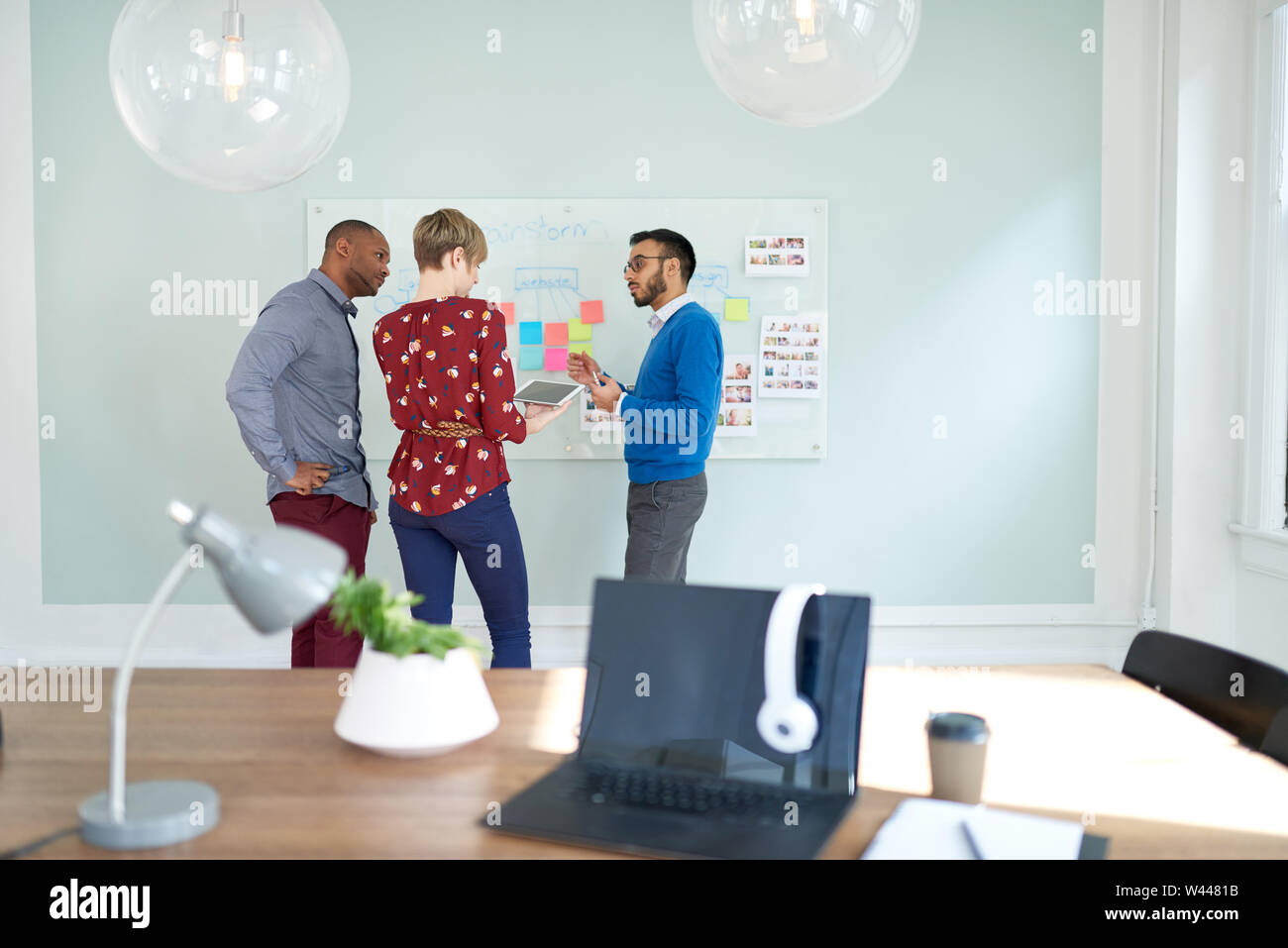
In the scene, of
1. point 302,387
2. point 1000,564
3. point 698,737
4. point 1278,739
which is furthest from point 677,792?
point 1000,564

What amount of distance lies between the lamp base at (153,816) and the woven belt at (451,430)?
166 cm

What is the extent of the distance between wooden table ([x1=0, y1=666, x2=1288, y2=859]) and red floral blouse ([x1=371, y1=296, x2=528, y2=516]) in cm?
111

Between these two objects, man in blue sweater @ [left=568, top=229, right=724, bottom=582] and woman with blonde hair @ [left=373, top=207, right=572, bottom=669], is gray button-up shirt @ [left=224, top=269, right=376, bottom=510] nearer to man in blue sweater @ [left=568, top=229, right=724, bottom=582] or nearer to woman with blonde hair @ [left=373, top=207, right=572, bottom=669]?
woman with blonde hair @ [left=373, top=207, right=572, bottom=669]

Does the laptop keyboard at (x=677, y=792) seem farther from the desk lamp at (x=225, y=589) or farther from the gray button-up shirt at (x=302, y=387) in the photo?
the gray button-up shirt at (x=302, y=387)

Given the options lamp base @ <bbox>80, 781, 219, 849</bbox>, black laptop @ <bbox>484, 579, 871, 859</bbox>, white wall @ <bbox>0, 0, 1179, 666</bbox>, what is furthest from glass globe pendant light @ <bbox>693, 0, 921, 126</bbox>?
white wall @ <bbox>0, 0, 1179, 666</bbox>

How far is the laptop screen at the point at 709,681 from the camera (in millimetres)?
1195

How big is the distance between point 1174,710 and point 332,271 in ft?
8.47

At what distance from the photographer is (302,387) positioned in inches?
116

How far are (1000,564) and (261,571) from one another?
3548mm

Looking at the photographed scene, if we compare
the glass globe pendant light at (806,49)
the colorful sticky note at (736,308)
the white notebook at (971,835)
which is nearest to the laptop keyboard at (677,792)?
the white notebook at (971,835)

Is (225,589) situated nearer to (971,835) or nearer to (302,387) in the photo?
(971,835)

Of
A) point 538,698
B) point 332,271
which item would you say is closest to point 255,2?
point 538,698

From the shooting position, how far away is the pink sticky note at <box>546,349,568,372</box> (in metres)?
3.83

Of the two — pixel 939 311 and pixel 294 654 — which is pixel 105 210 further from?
pixel 939 311
